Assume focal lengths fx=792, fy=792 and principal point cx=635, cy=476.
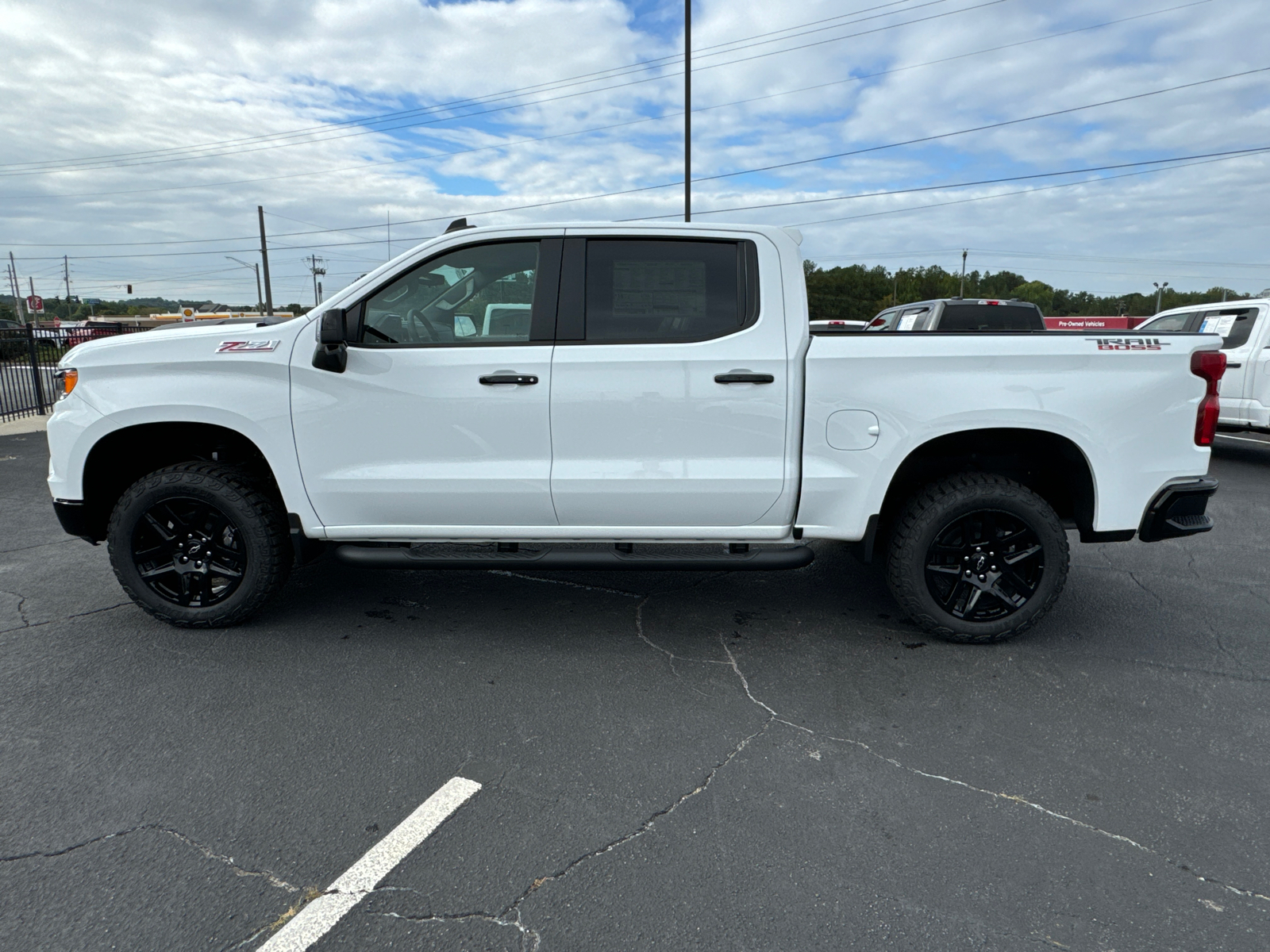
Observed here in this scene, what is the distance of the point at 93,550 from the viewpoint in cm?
556

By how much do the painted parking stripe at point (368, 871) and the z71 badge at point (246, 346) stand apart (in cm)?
221

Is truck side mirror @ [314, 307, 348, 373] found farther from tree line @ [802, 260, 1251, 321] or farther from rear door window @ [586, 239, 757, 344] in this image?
tree line @ [802, 260, 1251, 321]

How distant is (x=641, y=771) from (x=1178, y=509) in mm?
2818

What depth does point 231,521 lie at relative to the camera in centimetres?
391

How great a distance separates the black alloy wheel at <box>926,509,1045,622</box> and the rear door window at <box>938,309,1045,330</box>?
726 centimetres

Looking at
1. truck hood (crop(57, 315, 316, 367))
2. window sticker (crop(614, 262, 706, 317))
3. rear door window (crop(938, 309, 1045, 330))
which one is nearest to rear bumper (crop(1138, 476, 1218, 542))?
window sticker (crop(614, 262, 706, 317))

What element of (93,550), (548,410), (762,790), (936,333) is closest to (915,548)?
(936,333)

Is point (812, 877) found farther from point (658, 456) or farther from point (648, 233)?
point (648, 233)

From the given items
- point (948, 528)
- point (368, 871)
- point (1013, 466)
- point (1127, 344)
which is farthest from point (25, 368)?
point (1127, 344)

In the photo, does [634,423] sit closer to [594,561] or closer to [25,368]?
[594,561]

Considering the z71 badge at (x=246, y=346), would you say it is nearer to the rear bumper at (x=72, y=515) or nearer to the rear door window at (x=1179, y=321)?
the rear bumper at (x=72, y=515)

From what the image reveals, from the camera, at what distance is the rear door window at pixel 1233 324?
9.06 meters

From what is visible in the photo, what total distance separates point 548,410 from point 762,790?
1.87 m

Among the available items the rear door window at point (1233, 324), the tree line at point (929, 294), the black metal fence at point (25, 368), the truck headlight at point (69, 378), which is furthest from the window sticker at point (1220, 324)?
the tree line at point (929, 294)
